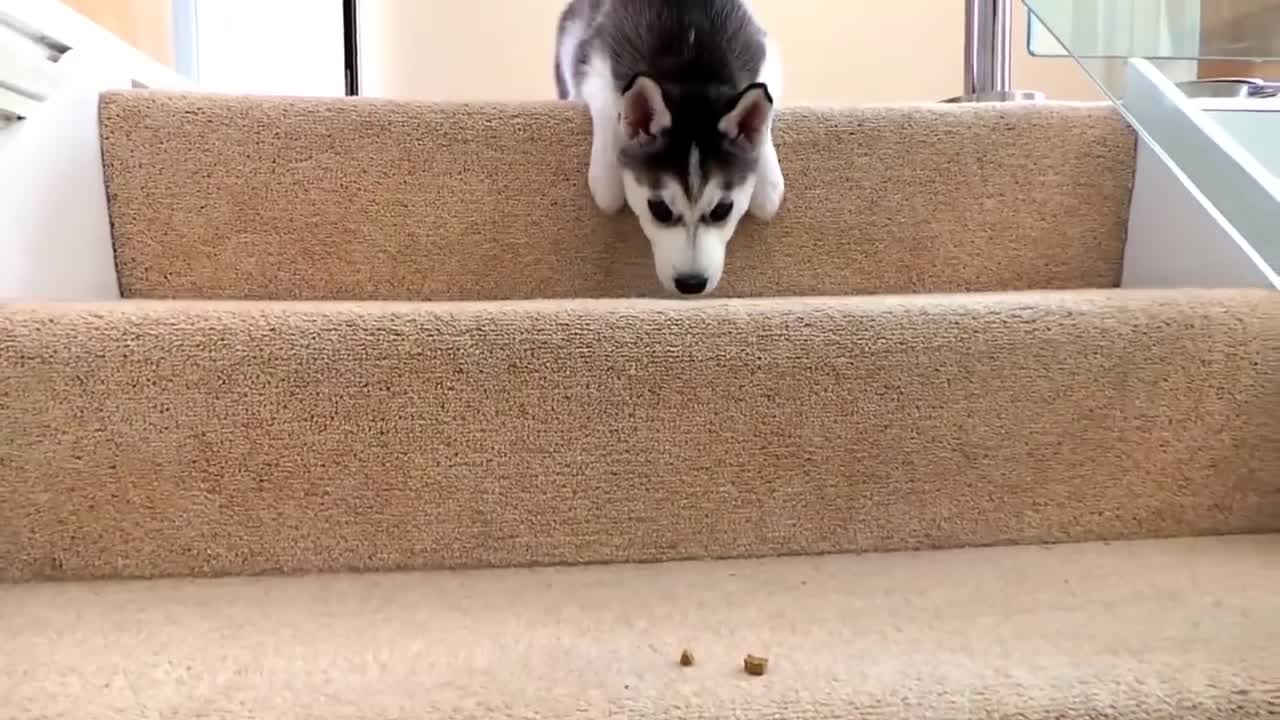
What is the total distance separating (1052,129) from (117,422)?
1249 millimetres

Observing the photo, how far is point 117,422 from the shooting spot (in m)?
0.95

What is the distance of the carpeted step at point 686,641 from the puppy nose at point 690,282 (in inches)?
16.3

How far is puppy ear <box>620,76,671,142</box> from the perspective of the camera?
1.32m

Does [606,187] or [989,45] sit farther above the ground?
[989,45]

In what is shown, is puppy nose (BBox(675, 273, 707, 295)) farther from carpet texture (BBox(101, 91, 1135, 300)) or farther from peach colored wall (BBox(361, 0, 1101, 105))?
peach colored wall (BBox(361, 0, 1101, 105))

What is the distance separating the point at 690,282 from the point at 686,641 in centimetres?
58

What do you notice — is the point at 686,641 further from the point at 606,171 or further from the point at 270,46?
the point at 270,46

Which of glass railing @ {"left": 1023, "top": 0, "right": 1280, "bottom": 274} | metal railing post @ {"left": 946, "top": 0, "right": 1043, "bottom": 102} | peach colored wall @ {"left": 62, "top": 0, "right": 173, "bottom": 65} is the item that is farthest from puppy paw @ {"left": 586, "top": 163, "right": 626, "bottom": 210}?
metal railing post @ {"left": 946, "top": 0, "right": 1043, "bottom": 102}

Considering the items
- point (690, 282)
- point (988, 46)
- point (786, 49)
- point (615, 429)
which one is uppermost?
point (786, 49)

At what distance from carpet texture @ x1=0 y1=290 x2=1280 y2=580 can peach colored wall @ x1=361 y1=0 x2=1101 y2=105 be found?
2.30m

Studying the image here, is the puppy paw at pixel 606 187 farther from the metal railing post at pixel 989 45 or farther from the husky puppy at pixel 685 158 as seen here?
the metal railing post at pixel 989 45

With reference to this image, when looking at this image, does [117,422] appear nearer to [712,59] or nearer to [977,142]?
[712,59]

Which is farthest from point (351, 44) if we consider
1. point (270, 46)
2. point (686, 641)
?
point (686, 641)

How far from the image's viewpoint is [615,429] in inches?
39.7
